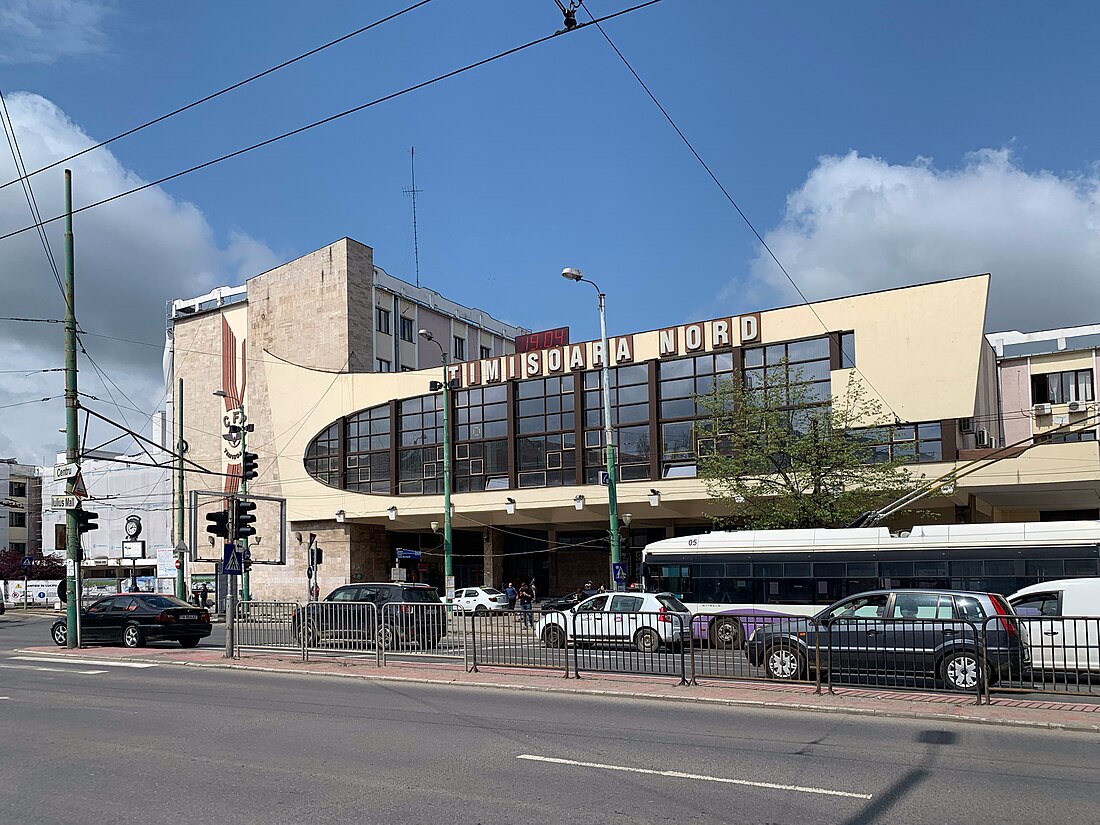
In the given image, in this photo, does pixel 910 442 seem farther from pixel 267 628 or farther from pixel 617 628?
pixel 267 628

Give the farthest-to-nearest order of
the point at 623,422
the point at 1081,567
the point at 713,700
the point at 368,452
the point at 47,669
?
the point at 368,452 < the point at 623,422 < the point at 1081,567 < the point at 47,669 < the point at 713,700

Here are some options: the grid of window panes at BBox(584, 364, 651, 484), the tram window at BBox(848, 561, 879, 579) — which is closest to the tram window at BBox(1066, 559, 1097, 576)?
the tram window at BBox(848, 561, 879, 579)

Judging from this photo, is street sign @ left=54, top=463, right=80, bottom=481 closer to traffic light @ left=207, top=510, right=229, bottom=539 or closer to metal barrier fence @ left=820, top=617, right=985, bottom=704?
traffic light @ left=207, top=510, right=229, bottom=539

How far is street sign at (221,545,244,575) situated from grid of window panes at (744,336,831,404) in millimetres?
20084

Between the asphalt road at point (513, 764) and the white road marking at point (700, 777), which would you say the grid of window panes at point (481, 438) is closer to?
the asphalt road at point (513, 764)

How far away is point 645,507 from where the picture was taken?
43094 mm

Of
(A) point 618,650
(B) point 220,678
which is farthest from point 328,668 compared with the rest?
(A) point 618,650

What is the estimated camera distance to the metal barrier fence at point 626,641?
53.4 feet

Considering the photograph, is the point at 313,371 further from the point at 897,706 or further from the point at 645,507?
the point at 897,706

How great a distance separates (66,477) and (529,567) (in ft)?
105

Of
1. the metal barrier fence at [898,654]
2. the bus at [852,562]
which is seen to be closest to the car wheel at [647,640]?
the metal barrier fence at [898,654]

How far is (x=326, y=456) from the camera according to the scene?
176ft

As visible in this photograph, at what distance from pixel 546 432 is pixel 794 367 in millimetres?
12394

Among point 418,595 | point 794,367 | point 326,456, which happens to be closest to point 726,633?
point 418,595
